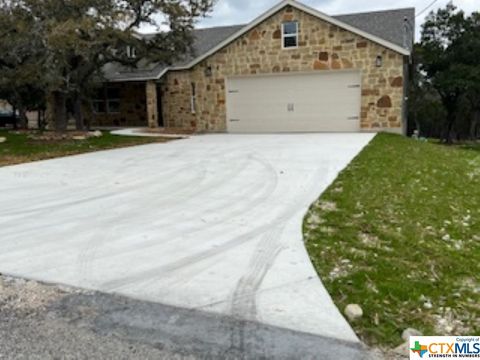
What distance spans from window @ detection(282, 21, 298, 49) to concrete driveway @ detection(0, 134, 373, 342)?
28.1 ft

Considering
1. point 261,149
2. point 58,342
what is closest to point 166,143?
point 261,149

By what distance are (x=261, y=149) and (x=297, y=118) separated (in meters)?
5.81

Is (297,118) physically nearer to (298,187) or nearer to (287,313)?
(298,187)

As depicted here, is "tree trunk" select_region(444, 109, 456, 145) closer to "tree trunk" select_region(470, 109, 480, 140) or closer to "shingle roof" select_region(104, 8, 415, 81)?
"tree trunk" select_region(470, 109, 480, 140)

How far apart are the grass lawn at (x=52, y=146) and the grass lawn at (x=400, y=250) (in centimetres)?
799

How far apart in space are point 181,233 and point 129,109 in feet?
63.3

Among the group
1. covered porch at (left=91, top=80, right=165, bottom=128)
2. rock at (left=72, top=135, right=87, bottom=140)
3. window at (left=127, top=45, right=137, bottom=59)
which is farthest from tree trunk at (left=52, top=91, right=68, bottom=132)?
covered porch at (left=91, top=80, right=165, bottom=128)

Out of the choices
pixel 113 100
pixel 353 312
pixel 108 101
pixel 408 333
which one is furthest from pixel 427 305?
pixel 108 101

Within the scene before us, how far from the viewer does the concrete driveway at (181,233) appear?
3.42m

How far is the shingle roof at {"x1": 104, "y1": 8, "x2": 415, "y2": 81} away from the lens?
17297mm

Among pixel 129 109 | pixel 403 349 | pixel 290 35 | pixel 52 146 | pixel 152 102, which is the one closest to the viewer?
pixel 403 349

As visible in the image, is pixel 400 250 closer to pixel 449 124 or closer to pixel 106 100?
pixel 106 100

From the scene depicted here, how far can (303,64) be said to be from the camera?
1683 cm

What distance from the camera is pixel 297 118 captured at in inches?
686
